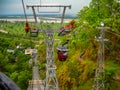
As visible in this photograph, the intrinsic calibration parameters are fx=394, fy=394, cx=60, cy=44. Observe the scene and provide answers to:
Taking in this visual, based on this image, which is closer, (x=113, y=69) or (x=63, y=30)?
(x=63, y=30)

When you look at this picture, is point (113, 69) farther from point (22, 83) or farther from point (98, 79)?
point (22, 83)

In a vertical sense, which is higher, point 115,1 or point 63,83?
point 115,1

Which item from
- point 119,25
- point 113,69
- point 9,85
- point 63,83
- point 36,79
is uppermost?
point 9,85

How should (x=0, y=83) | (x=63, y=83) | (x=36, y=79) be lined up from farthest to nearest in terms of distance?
(x=36, y=79) → (x=63, y=83) → (x=0, y=83)

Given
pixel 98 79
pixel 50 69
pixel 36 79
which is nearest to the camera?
pixel 50 69

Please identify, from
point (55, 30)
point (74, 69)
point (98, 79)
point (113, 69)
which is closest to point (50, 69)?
point (55, 30)

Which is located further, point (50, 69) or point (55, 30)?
point (50, 69)

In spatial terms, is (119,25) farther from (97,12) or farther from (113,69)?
(113,69)

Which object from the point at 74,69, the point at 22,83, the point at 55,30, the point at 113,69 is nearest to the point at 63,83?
the point at 74,69

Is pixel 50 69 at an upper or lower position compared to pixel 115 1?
lower
